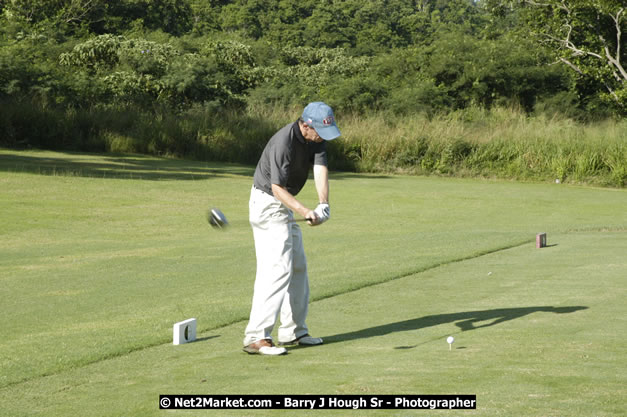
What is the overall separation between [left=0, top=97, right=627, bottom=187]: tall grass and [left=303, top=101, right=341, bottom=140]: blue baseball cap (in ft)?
82.8

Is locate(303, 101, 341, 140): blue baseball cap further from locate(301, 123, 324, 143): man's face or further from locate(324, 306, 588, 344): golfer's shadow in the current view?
locate(324, 306, 588, 344): golfer's shadow

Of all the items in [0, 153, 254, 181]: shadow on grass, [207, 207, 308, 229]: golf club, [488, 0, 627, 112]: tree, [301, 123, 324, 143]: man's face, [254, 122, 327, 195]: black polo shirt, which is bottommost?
[0, 153, 254, 181]: shadow on grass

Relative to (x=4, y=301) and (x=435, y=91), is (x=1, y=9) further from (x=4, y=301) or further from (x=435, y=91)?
(x=4, y=301)

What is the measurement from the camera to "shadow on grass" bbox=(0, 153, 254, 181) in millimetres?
26172

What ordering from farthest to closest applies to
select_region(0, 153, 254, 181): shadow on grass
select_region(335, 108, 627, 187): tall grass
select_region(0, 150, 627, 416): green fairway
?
select_region(335, 108, 627, 187): tall grass < select_region(0, 153, 254, 181): shadow on grass < select_region(0, 150, 627, 416): green fairway

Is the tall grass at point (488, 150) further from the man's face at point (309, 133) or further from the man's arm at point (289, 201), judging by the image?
the man's arm at point (289, 201)

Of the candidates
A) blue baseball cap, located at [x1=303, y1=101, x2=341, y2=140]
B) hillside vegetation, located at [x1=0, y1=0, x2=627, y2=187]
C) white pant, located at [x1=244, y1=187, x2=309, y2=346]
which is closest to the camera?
blue baseball cap, located at [x1=303, y1=101, x2=341, y2=140]

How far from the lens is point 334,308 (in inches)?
343

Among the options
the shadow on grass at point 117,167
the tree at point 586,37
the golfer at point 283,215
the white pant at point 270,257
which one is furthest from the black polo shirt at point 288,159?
the tree at point 586,37

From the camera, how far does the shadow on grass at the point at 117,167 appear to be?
26.2 meters

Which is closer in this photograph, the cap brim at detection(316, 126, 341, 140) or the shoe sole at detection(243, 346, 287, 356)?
the shoe sole at detection(243, 346, 287, 356)

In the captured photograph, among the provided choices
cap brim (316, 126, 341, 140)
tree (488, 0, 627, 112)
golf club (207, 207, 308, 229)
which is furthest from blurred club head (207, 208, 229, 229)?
tree (488, 0, 627, 112)

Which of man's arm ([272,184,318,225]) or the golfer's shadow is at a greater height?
man's arm ([272,184,318,225])

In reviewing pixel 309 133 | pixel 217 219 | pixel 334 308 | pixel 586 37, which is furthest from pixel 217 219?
pixel 586 37
